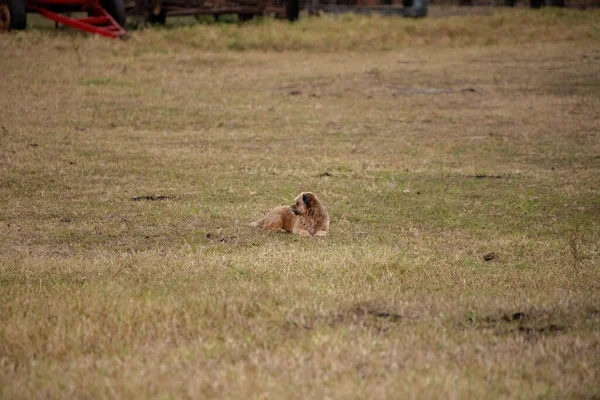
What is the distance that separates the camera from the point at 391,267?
6496mm

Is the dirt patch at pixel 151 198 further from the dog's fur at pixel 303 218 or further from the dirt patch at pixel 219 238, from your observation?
the dog's fur at pixel 303 218

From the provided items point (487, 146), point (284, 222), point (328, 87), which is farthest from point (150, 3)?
point (284, 222)

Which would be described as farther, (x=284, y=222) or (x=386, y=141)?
(x=386, y=141)

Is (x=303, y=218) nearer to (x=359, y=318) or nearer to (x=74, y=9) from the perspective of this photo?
(x=359, y=318)

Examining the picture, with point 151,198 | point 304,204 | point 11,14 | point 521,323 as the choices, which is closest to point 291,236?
point 304,204

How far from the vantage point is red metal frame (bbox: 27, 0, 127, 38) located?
1942 cm

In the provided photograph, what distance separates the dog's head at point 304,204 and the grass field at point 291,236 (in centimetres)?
34

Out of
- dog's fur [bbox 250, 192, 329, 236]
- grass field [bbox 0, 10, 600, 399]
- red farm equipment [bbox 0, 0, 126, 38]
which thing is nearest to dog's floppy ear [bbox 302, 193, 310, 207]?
dog's fur [bbox 250, 192, 329, 236]

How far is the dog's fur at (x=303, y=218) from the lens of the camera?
770 cm

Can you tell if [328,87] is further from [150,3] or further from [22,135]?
[150,3]

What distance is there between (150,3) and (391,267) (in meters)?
17.7

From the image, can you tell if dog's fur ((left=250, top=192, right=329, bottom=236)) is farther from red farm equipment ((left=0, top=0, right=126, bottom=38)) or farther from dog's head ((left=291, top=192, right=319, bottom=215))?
red farm equipment ((left=0, top=0, right=126, bottom=38))

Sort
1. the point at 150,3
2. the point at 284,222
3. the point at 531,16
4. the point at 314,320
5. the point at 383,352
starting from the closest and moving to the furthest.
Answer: the point at 383,352, the point at 314,320, the point at 284,222, the point at 150,3, the point at 531,16

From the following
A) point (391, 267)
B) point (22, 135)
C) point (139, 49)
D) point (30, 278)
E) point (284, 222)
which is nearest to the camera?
point (30, 278)
